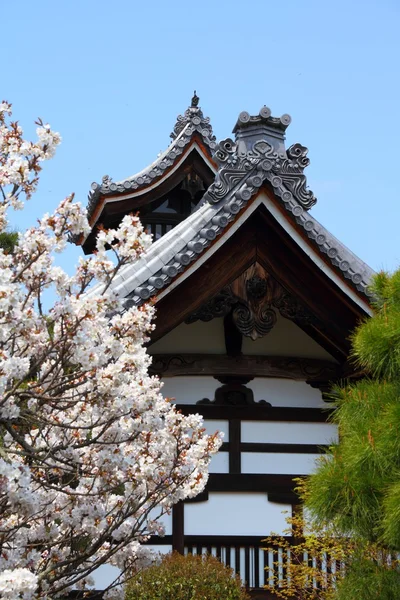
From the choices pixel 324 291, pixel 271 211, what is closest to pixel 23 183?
pixel 271 211

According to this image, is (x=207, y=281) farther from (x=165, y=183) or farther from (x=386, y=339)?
(x=165, y=183)

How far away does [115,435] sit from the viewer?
221 inches

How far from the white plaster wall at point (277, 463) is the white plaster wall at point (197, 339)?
3.66 feet

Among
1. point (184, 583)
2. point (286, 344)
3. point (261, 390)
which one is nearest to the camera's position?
point (184, 583)

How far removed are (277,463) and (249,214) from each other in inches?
101

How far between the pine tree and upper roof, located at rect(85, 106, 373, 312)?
2013mm

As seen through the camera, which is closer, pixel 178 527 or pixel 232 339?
pixel 178 527

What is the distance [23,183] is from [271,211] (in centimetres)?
366

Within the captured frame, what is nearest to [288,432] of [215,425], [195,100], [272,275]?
[215,425]

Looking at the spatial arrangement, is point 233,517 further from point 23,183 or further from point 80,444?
point 23,183

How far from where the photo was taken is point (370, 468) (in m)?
5.89

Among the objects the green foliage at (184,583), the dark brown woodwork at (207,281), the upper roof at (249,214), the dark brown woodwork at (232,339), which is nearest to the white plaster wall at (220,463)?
the dark brown woodwork at (232,339)

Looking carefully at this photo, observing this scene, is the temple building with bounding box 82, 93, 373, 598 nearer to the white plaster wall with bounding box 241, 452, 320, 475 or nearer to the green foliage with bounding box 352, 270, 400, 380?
the white plaster wall with bounding box 241, 452, 320, 475

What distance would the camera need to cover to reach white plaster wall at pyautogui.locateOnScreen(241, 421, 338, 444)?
9.38 meters
